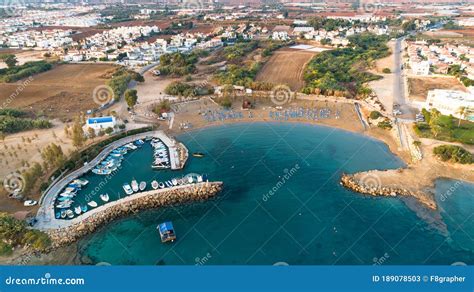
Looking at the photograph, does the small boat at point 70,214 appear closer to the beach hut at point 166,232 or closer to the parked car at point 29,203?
the parked car at point 29,203

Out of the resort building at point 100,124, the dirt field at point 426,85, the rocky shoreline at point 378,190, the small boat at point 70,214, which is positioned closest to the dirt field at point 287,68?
the dirt field at point 426,85

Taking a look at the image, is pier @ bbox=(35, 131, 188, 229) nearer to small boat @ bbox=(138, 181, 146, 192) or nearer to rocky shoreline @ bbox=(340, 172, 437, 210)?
small boat @ bbox=(138, 181, 146, 192)

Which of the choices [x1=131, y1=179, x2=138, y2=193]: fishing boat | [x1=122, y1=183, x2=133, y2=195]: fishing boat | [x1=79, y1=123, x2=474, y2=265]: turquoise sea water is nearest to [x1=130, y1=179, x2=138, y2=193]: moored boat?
[x1=131, y1=179, x2=138, y2=193]: fishing boat

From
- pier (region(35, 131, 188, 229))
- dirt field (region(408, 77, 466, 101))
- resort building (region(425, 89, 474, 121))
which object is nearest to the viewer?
pier (region(35, 131, 188, 229))

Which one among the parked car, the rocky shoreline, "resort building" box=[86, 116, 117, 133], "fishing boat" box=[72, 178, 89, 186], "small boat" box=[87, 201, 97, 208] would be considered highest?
"resort building" box=[86, 116, 117, 133]

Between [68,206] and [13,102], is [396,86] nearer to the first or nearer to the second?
[68,206]

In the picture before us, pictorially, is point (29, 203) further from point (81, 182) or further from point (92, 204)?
point (92, 204)
